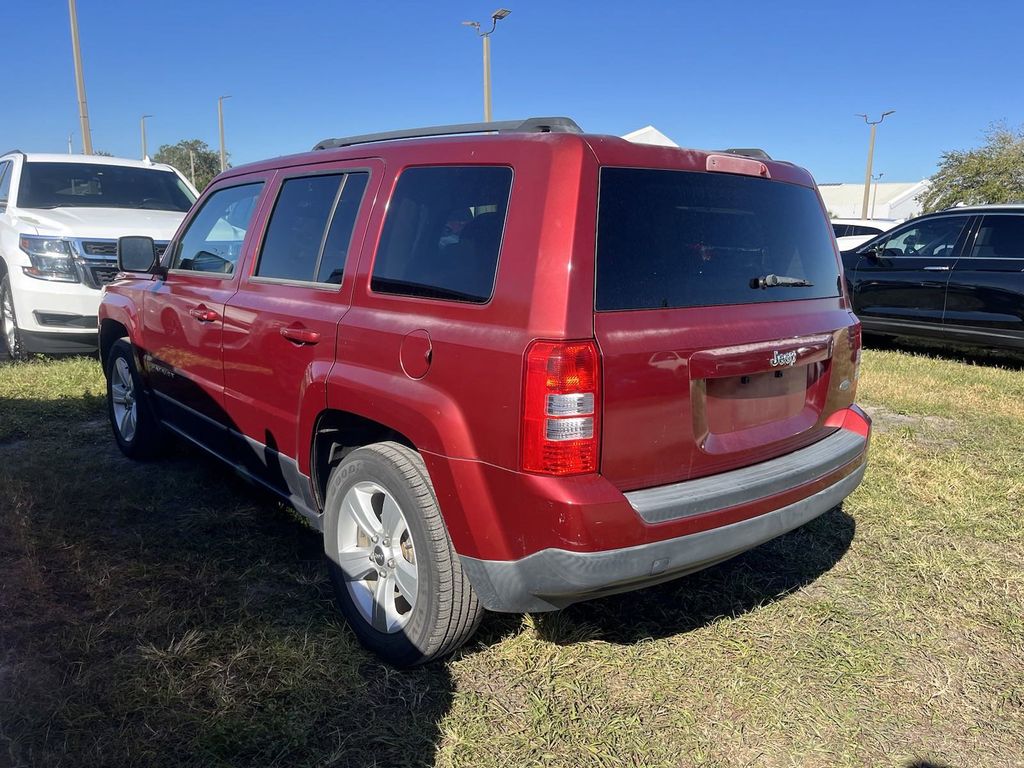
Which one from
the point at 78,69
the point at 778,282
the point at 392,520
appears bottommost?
the point at 392,520

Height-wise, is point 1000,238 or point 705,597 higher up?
point 1000,238

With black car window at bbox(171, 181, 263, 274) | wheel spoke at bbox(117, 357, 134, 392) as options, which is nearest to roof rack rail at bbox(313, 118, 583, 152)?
black car window at bbox(171, 181, 263, 274)

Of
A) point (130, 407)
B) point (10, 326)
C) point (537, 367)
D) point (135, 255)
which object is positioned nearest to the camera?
point (537, 367)

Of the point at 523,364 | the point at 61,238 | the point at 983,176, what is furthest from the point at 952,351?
the point at 983,176

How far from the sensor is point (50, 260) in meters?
6.88

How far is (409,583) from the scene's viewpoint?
104 inches

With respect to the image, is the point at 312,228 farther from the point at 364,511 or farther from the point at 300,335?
the point at 364,511

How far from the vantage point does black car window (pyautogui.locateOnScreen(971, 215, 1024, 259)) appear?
7676mm

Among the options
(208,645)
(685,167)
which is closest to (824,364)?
(685,167)

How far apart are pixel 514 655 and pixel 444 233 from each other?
5.11 feet

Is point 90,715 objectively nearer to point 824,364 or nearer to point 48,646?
point 48,646

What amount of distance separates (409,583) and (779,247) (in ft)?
5.97

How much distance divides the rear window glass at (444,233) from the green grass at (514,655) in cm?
137

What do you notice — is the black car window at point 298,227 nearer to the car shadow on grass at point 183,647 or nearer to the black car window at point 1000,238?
the car shadow on grass at point 183,647
